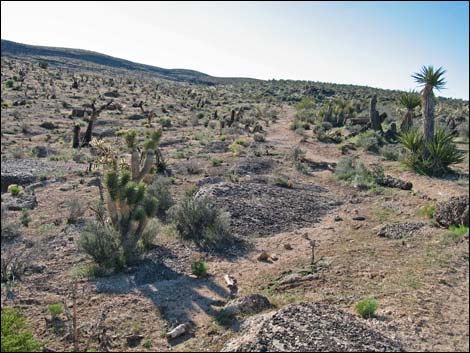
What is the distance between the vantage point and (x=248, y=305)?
7176 millimetres

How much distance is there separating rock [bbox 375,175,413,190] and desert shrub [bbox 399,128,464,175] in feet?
6.29

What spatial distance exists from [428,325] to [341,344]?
1.47 metres

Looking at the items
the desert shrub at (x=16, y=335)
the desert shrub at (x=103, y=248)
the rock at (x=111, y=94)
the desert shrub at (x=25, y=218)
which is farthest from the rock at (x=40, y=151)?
the rock at (x=111, y=94)

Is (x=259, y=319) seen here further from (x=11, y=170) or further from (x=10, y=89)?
(x=10, y=89)

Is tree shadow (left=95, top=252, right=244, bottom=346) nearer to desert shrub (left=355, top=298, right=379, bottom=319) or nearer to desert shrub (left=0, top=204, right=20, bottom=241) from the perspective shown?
desert shrub (left=355, top=298, right=379, bottom=319)

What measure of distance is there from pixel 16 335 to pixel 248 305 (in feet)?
11.4

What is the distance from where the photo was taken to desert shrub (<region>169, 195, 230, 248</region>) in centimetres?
1068

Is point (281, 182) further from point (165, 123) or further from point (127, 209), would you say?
point (165, 123)

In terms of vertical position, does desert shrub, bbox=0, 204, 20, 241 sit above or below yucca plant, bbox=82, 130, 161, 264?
below

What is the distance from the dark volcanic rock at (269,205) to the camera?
12070 millimetres

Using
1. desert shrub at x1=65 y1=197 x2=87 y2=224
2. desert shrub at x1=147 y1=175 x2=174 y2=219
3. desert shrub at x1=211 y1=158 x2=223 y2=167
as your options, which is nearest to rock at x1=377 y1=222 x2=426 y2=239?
desert shrub at x1=147 y1=175 x2=174 y2=219

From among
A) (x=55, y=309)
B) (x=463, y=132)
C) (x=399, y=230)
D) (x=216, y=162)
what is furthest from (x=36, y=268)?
(x=463, y=132)

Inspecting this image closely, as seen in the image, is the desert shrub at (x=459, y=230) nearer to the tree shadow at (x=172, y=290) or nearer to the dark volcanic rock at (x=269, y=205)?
the dark volcanic rock at (x=269, y=205)

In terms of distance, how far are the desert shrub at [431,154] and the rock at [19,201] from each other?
44.5 feet
